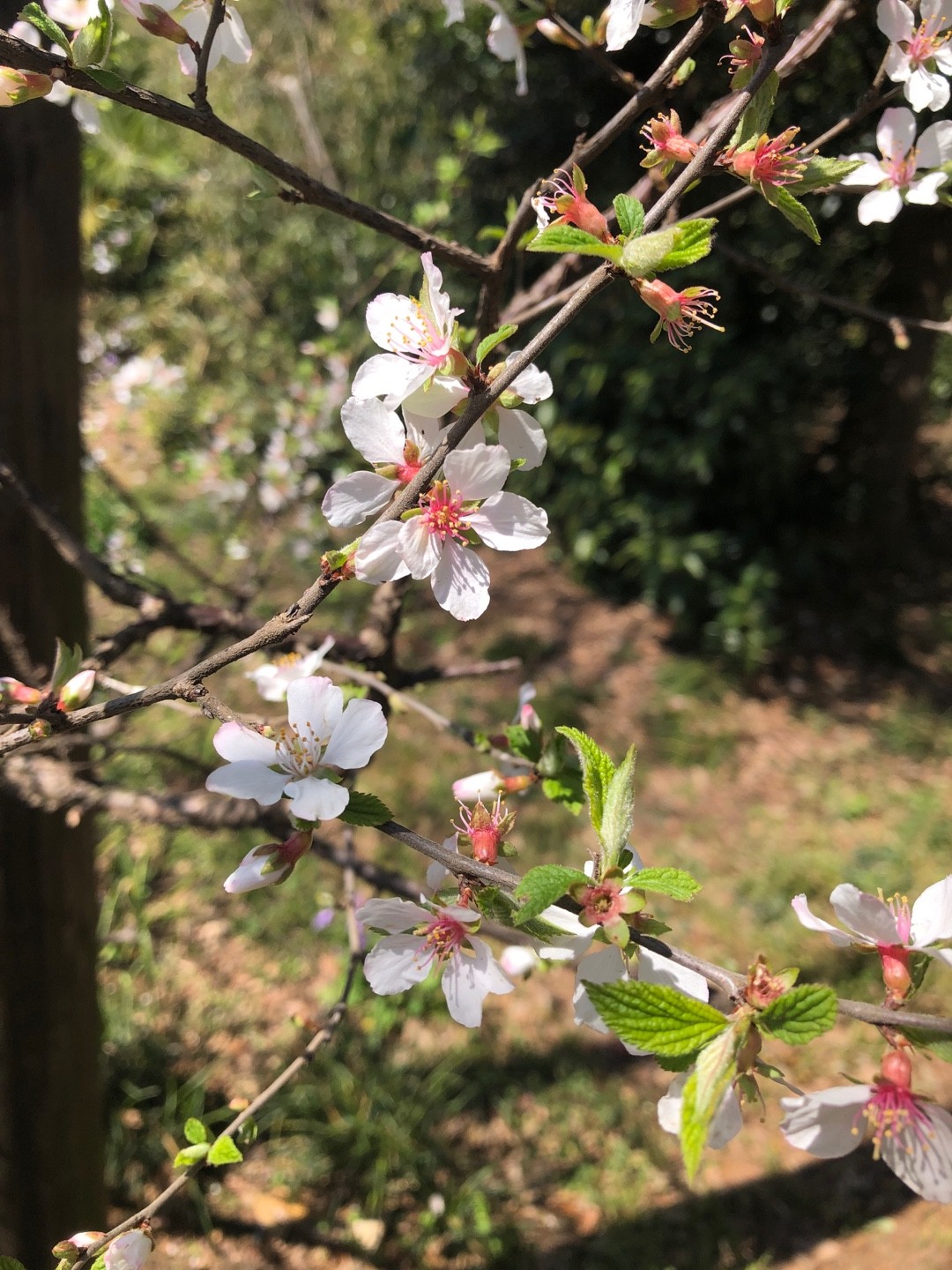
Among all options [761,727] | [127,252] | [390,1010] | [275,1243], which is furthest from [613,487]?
[127,252]

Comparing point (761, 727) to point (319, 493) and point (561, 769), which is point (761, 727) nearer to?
point (319, 493)

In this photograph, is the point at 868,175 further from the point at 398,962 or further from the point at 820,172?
the point at 398,962

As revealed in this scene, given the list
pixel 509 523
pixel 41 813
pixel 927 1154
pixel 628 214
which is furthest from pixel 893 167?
pixel 41 813

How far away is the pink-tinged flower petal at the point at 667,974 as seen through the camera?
Answer: 0.63m

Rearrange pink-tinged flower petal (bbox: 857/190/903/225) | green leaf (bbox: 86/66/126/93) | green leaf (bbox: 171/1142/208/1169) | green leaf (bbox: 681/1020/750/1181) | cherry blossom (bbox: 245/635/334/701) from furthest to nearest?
cherry blossom (bbox: 245/635/334/701), pink-tinged flower petal (bbox: 857/190/903/225), green leaf (bbox: 171/1142/208/1169), green leaf (bbox: 86/66/126/93), green leaf (bbox: 681/1020/750/1181)

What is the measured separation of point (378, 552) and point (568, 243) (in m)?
0.25

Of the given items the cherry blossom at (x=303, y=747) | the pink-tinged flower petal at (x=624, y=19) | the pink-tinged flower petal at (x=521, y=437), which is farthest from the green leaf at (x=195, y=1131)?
the pink-tinged flower petal at (x=624, y=19)

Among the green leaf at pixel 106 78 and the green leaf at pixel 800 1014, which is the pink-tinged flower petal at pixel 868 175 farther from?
the green leaf at pixel 800 1014

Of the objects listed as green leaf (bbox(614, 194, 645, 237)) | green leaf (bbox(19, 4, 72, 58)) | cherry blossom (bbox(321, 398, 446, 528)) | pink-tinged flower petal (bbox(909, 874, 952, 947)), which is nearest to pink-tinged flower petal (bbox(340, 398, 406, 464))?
cherry blossom (bbox(321, 398, 446, 528))

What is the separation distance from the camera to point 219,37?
0.82 metres

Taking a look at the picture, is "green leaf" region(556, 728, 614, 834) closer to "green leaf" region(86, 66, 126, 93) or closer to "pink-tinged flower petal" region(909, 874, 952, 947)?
"pink-tinged flower petal" region(909, 874, 952, 947)

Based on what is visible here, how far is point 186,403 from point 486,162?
231cm

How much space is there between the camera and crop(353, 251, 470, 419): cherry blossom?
601mm

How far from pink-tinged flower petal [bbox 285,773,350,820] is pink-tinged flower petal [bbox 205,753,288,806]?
0.05 feet
